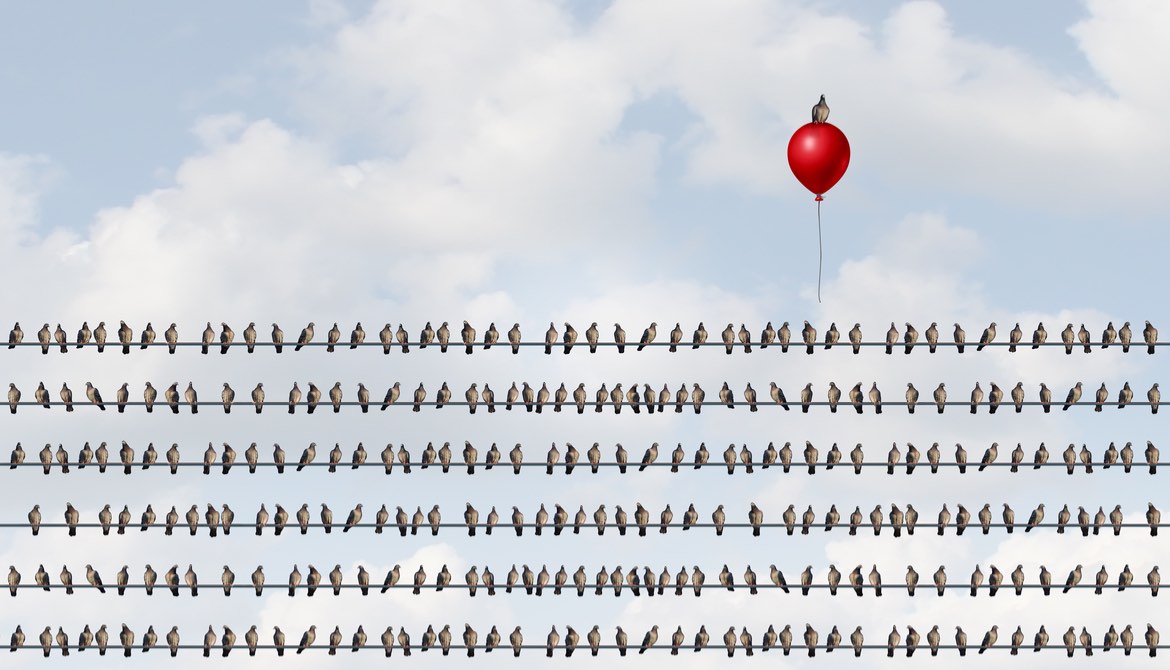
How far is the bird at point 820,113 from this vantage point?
34.8 m

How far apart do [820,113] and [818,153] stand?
2.28 feet

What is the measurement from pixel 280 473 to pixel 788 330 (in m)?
7.78

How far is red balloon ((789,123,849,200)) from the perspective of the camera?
34469mm

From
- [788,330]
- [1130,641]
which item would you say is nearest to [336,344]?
[788,330]

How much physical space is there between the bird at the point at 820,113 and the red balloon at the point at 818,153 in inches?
5.8

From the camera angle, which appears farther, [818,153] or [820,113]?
[820,113]

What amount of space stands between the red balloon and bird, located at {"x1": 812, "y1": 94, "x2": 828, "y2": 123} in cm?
15

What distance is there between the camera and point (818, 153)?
34469mm

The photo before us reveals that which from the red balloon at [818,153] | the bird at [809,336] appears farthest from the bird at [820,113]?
the bird at [809,336]

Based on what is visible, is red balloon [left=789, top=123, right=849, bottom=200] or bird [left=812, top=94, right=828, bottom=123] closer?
red balloon [left=789, top=123, right=849, bottom=200]

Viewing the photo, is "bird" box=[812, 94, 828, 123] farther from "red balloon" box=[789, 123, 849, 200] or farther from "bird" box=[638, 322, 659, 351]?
"bird" box=[638, 322, 659, 351]

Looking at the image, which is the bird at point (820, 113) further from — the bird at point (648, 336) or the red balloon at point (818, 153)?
the bird at point (648, 336)

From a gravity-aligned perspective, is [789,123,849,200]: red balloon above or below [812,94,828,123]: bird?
below

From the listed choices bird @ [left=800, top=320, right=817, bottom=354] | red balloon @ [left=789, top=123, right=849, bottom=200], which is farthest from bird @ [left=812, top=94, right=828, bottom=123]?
bird @ [left=800, top=320, right=817, bottom=354]
